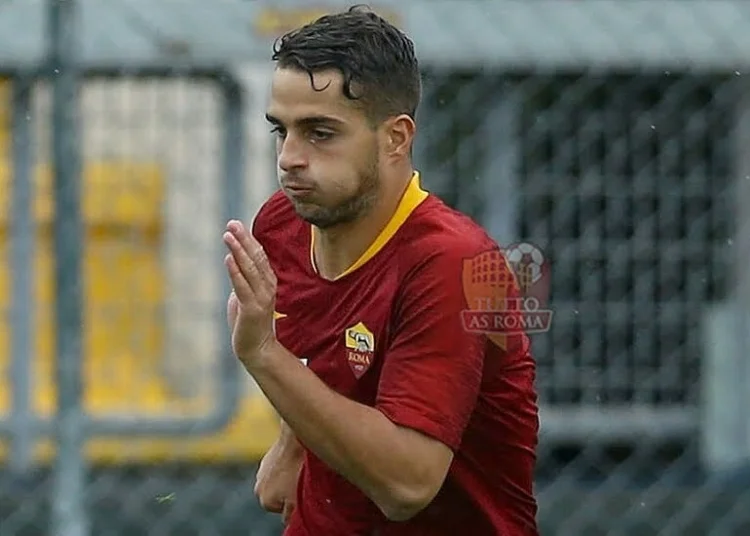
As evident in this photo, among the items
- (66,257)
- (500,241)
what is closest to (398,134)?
(66,257)

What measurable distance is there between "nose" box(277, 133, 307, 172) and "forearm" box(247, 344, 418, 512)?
0.25m

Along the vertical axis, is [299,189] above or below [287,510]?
above

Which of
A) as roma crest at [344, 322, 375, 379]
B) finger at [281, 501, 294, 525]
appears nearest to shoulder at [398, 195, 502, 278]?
as roma crest at [344, 322, 375, 379]

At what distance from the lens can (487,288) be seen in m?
2.56

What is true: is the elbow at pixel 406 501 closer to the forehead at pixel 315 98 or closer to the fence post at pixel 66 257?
the forehead at pixel 315 98

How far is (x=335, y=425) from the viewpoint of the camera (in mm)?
2340

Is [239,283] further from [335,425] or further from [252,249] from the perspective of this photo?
[335,425]

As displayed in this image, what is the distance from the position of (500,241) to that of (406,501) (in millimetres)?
1996

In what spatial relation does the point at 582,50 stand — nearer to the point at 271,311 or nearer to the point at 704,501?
the point at 704,501

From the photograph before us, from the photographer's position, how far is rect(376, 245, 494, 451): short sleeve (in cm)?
245

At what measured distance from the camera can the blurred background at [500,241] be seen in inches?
180

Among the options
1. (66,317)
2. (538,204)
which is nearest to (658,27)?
(538,204)

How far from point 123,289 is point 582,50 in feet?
4.88

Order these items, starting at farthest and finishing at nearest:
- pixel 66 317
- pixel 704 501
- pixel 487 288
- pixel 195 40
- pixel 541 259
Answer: pixel 704 501
pixel 195 40
pixel 66 317
pixel 541 259
pixel 487 288
